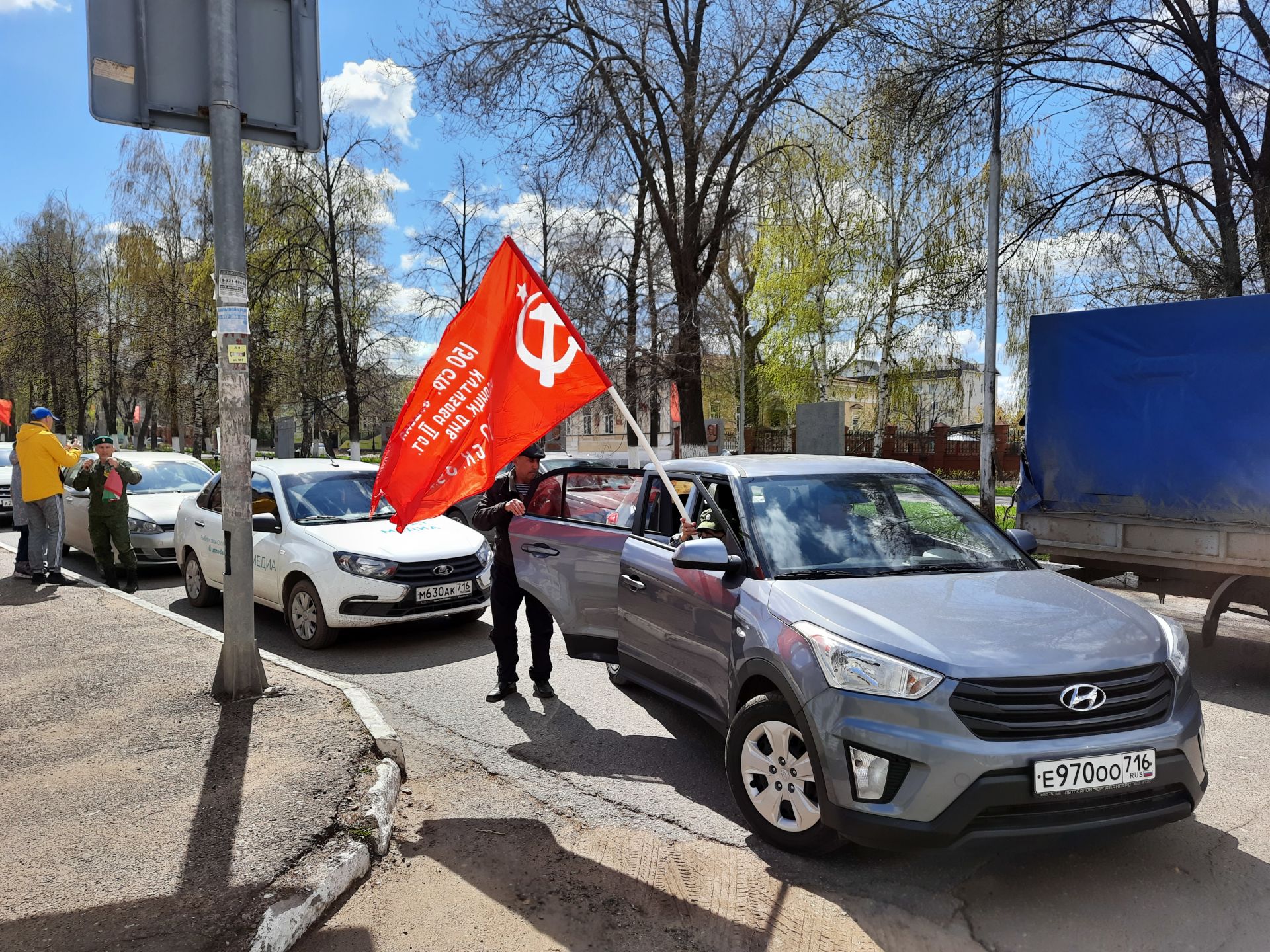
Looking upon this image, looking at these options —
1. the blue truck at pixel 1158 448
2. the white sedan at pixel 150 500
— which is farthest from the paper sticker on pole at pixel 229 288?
the blue truck at pixel 1158 448

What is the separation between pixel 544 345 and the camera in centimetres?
490

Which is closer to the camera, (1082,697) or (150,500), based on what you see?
(1082,697)

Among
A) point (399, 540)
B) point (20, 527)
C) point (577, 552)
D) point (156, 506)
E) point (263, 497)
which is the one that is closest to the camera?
point (577, 552)

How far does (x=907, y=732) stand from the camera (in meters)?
3.17

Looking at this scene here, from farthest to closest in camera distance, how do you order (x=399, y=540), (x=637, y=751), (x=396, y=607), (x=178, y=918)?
(x=399, y=540)
(x=396, y=607)
(x=637, y=751)
(x=178, y=918)

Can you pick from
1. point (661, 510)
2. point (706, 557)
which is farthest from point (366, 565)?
point (706, 557)

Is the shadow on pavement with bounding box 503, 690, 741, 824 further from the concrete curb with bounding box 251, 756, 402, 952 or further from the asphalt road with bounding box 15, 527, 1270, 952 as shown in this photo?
the concrete curb with bounding box 251, 756, 402, 952

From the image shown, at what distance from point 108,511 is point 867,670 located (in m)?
9.20

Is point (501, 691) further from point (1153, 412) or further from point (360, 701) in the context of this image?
point (1153, 412)

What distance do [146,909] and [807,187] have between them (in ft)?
78.9

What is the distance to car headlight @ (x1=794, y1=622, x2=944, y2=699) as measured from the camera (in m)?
3.21

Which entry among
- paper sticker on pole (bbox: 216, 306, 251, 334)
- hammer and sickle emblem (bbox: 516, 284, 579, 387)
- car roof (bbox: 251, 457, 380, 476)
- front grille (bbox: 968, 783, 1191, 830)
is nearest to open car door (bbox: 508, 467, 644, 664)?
hammer and sickle emblem (bbox: 516, 284, 579, 387)

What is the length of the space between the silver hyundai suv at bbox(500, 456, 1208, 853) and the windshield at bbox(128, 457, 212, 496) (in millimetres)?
9603

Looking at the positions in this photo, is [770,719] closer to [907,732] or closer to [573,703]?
[907,732]
